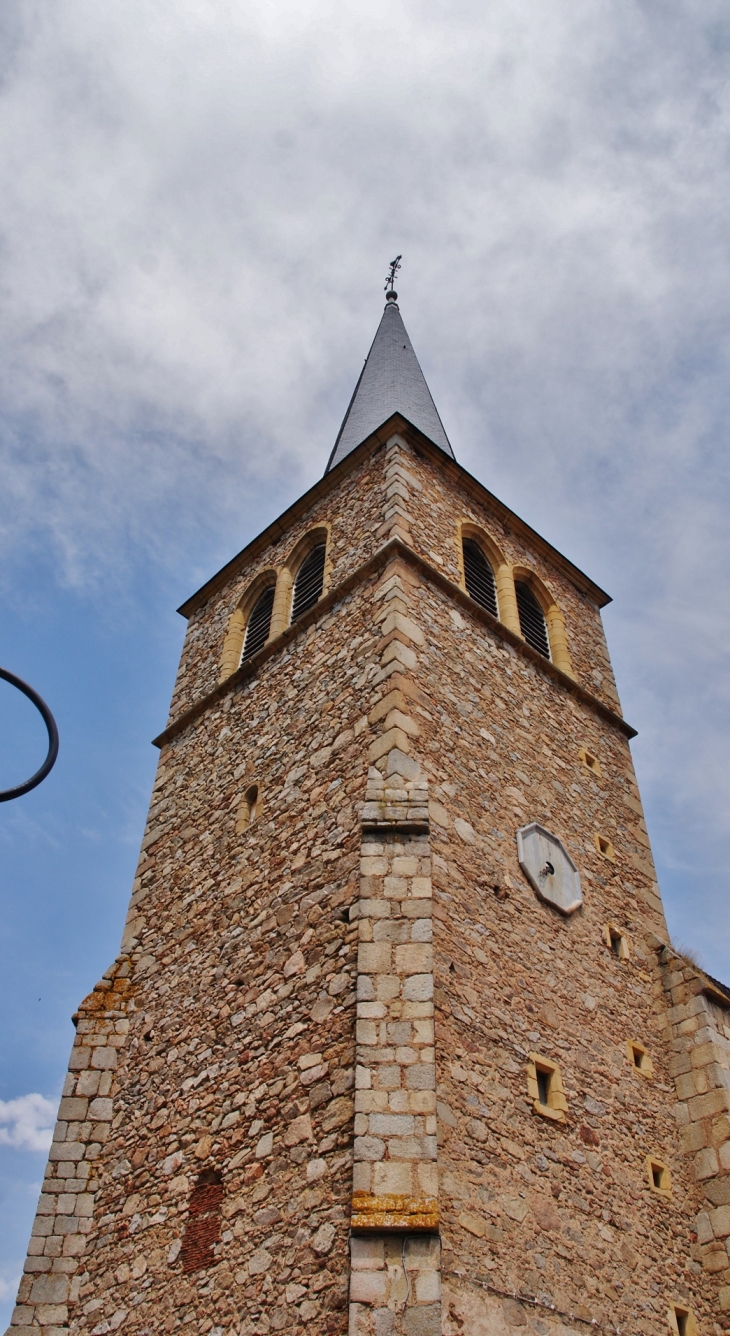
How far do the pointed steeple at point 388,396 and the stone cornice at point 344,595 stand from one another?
155 inches

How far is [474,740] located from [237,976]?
3136 mm

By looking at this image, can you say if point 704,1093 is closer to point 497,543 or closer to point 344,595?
point 344,595

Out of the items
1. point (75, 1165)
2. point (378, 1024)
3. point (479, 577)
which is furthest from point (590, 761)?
point (75, 1165)

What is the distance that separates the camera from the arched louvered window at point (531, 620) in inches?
531

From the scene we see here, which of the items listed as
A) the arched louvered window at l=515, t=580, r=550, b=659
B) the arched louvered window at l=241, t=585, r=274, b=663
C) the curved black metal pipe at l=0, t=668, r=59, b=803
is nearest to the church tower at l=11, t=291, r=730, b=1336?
the arched louvered window at l=515, t=580, r=550, b=659

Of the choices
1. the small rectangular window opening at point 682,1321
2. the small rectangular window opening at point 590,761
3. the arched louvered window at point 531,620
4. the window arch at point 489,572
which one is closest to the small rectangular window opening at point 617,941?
the small rectangular window opening at point 590,761

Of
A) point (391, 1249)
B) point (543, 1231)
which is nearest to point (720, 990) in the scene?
point (543, 1231)

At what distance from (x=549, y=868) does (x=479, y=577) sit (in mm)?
4372

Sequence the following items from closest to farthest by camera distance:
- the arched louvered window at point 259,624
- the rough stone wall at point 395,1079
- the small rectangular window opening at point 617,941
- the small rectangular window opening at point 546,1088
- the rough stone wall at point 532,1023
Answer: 1. the rough stone wall at point 395,1079
2. the rough stone wall at point 532,1023
3. the small rectangular window opening at point 546,1088
4. the small rectangular window opening at point 617,941
5. the arched louvered window at point 259,624

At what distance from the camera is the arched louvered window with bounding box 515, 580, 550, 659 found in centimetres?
1349

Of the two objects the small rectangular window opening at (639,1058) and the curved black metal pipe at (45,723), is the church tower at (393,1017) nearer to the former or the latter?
the small rectangular window opening at (639,1058)

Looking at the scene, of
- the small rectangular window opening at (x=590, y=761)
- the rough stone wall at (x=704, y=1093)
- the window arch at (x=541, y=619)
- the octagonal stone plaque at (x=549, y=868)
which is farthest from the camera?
the window arch at (x=541, y=619)

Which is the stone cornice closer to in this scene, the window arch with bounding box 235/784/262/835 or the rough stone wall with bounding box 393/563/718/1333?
the rough stone wall with bounding box 393/563/718/1333

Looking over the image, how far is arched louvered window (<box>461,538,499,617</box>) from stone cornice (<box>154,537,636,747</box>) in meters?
0.51
